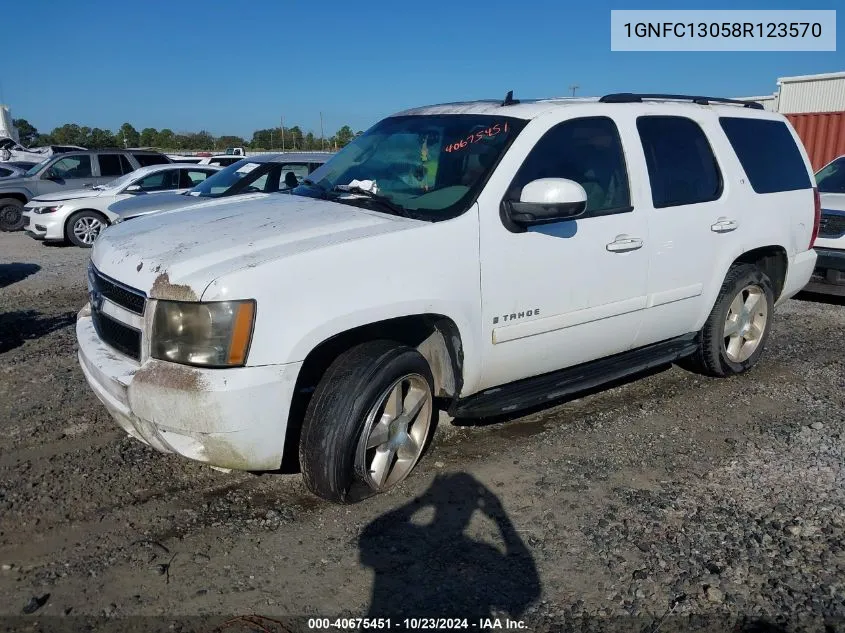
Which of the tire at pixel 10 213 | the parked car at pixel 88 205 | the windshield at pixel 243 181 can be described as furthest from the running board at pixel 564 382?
the tire at pixel 10 213

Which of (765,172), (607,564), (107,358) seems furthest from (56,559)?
(765,172)

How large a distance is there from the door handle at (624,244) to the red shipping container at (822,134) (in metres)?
13.5

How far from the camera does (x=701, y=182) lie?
185 inches

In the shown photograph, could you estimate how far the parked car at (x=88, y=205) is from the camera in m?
11.8

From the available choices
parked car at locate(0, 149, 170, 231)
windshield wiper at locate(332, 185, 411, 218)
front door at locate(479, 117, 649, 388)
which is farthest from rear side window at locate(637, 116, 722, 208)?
parked car at locate(0, 149, 170, 231)

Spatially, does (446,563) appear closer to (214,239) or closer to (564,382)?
(564,382)

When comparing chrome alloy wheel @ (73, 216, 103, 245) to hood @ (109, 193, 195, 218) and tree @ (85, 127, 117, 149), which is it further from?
tree @ (85, 127, 117, 149)

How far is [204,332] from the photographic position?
115 inches

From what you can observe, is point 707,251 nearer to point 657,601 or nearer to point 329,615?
point 657,601

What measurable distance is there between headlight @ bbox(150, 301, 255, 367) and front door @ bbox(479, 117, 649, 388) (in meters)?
1.22

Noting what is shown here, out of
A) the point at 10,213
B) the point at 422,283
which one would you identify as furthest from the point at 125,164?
the point at 422,283

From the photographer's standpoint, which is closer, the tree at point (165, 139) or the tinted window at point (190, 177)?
the tinted window at point (190, 177)

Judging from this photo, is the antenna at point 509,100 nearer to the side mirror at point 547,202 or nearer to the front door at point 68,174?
the side mirror at point 547,202

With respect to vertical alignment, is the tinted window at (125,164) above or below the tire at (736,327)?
above
